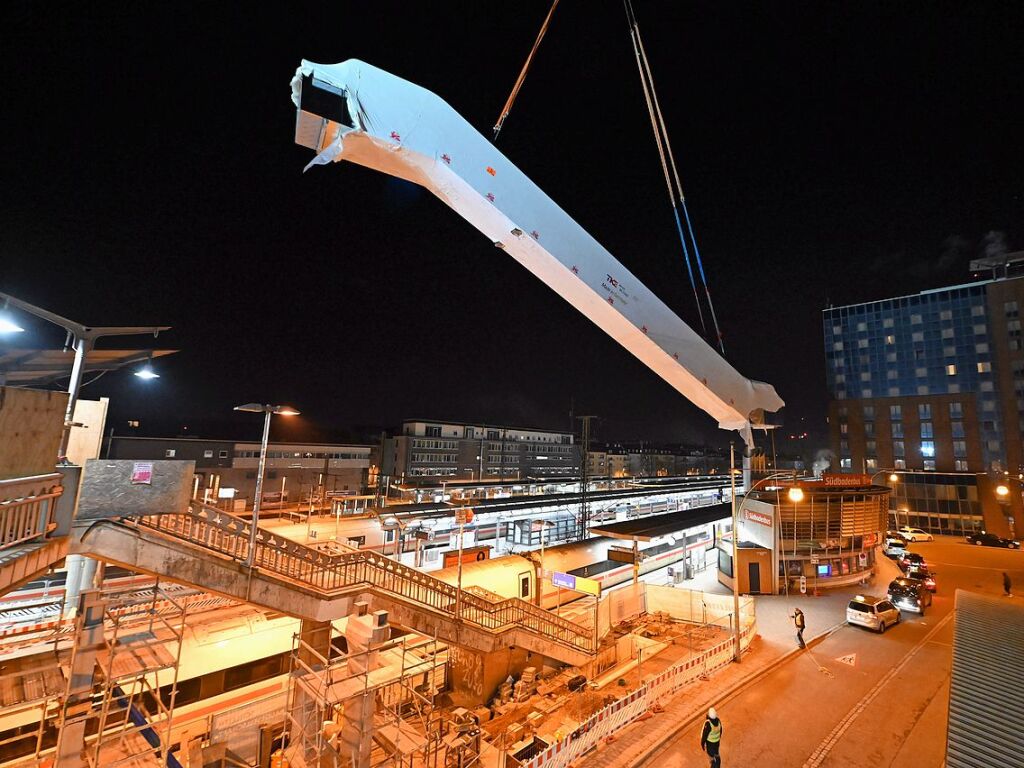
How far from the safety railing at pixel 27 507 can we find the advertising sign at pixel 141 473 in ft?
3.16

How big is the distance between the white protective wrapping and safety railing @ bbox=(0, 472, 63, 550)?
21.5 ft

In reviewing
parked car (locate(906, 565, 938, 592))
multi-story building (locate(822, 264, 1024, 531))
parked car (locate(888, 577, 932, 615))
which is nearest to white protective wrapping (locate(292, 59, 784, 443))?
parked car (locate(888, 577, 932, 615))

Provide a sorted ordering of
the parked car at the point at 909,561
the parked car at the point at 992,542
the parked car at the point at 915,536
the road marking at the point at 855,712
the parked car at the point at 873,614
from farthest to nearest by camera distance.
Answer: the parked car at the point at 915,536 → the parked car at the point at 992,542 → the parked car at the point at 909,561 → the parked car at the point at 873,614 → the road marking at the point at 855,712

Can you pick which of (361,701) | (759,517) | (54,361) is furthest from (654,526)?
(54,361)

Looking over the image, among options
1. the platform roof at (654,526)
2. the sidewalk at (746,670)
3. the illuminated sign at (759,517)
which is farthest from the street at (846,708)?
the platform roof at (654,526)

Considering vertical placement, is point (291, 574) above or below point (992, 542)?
above

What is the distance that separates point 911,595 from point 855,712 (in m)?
14.0

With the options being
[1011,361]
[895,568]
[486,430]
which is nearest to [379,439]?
[486,430]

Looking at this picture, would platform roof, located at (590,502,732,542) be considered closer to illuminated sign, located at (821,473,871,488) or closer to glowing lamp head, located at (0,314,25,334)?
illuminated sign, located at (821,473,871,488)

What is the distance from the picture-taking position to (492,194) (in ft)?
35.5

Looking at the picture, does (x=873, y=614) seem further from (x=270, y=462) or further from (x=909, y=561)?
(x=270, y=462)

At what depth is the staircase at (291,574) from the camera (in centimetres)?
785

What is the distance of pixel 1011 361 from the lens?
55000 mm

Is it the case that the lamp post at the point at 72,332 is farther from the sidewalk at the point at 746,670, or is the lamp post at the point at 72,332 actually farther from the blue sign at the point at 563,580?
the blue sign at the point at 563,580
